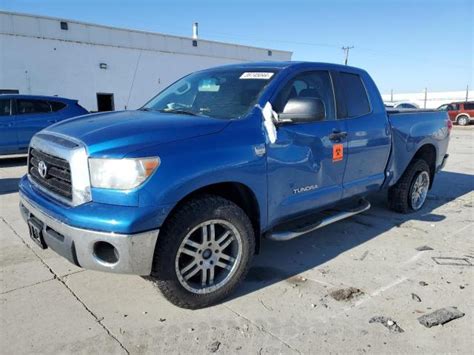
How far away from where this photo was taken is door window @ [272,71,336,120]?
358 centimetres

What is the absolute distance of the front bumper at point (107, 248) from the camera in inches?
102

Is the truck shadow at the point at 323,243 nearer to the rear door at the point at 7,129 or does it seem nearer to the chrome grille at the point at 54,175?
the chrome grille at the point at 54,175

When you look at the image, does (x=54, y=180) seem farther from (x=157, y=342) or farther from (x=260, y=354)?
(x=260, y=354)

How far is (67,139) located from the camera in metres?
2.94

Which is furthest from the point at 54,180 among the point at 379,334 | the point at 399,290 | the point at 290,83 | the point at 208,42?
the point at 208,42

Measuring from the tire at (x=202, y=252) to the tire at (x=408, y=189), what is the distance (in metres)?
3.07

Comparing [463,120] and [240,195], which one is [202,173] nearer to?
[240,195]

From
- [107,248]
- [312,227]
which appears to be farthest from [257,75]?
[107,248]

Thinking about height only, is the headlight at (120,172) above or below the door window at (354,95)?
below

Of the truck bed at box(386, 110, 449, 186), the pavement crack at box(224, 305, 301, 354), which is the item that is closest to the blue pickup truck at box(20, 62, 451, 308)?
the pavement crack at box(224, 305, 301, 354)

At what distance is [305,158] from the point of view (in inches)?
143

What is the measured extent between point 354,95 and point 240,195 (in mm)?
2016

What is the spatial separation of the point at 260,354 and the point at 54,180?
6.38 feet

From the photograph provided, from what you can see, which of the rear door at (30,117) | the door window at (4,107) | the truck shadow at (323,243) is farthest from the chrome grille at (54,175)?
the door window at (4,107)
